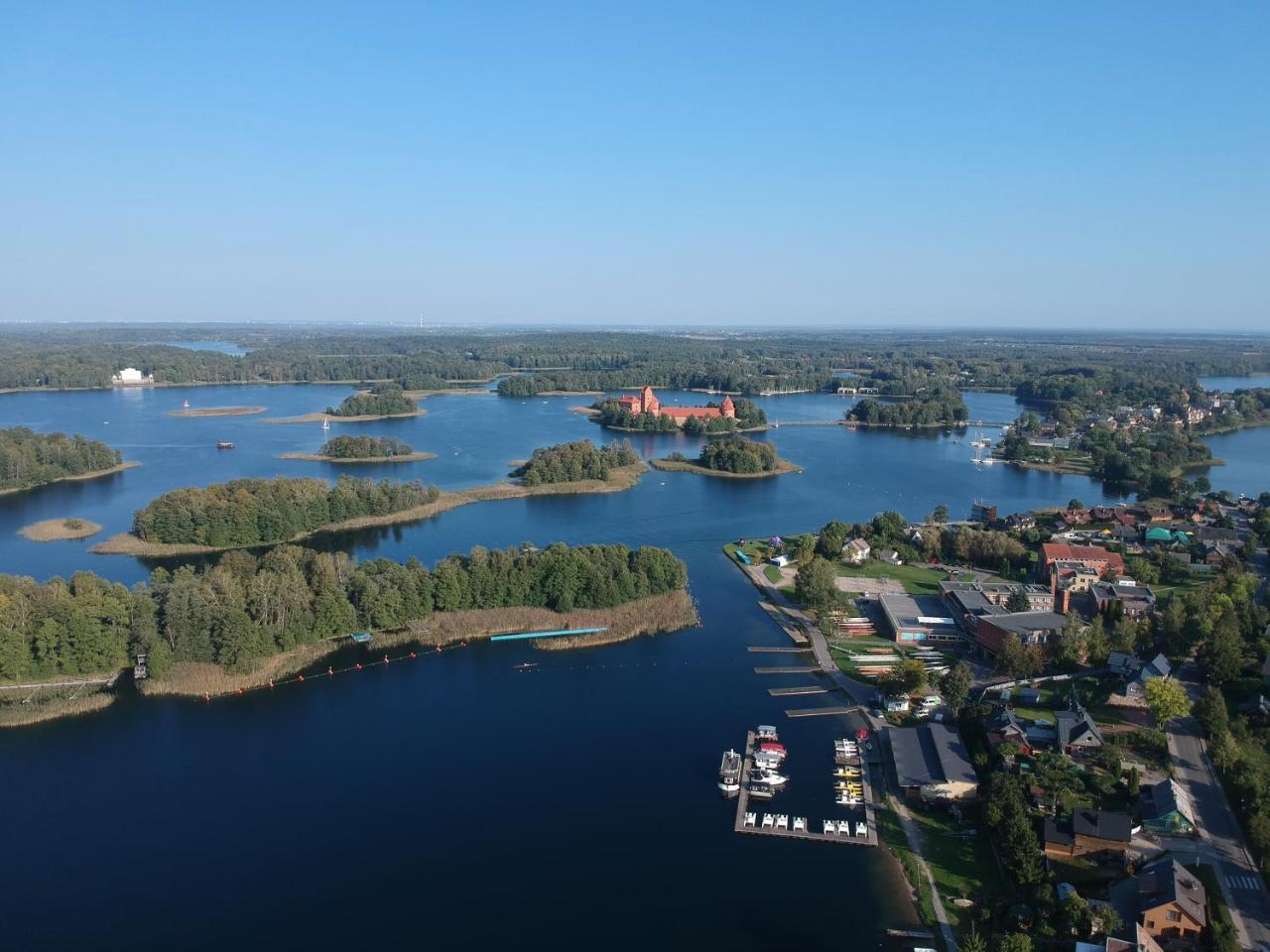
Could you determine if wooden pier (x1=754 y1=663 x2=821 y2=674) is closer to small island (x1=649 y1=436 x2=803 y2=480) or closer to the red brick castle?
small island (x1=649 y1=436 x2=803 y2=480)

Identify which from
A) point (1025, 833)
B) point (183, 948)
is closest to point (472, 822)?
point (183, 948)

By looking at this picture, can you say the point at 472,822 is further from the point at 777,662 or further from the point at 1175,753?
the point at 1175,753

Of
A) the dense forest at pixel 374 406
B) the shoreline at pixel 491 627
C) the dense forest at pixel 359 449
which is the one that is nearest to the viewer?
the shoreline at pixel 491 627

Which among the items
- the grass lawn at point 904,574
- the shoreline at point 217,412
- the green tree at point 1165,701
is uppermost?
the shoreline at point 217,412

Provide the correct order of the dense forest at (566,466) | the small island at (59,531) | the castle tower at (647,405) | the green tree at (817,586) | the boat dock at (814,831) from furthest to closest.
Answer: the castle tower at (647,405), the dense forest at (566,466), the small island at (59,531), the green tree at (817,586), the boat dock at (814,831)

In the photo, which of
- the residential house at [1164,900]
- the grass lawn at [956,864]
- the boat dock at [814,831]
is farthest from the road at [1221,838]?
the boat dock at [814,831]

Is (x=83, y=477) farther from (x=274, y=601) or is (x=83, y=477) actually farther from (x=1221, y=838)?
(x=1221, y=838)

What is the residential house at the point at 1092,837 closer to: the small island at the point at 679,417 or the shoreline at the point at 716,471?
the shoreline at the point at 716,471
